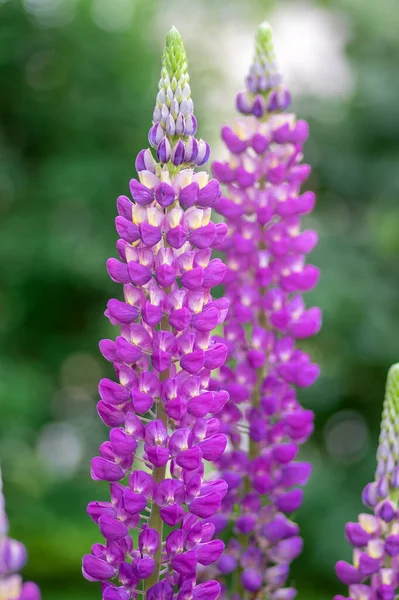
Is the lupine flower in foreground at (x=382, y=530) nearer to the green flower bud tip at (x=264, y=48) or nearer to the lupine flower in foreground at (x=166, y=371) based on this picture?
the lupine flower in foreground at (x=166, y=371)

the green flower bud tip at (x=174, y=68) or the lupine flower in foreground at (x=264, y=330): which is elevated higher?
the green flower bud tip at (x=174, y=68)

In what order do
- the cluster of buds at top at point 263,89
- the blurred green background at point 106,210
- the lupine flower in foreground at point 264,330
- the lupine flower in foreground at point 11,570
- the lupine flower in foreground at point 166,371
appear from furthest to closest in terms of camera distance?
1. the blurred green background at point 106,210
2. the cluster of buds at top at point 263,89
3. the lupine flower in foreground at point 264,330
4. the lupine flower in foreground at point 166,371
5. the lupine flower in foreground at point 11,570

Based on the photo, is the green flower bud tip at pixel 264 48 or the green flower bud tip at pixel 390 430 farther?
the green flower bud tip at pixel 264 48

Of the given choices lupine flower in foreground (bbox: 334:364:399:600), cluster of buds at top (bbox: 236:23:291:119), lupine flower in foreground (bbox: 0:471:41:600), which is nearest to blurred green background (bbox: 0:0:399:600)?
cluster of buds at top (bbox: 236:23:291:119)

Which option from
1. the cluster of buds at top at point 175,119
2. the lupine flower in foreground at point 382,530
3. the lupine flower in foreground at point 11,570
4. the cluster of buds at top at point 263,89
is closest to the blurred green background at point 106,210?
the cluster of buds at top at point 263,89

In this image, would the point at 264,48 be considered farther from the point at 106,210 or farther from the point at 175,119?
the point at 106,210

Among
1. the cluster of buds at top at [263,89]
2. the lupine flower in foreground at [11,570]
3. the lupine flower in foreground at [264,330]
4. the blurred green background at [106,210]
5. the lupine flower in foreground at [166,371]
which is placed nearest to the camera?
the lupine flower in foreground at [11,570]

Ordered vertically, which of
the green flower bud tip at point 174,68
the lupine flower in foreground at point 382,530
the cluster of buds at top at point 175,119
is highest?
the green flower bud tip at point 174,68
